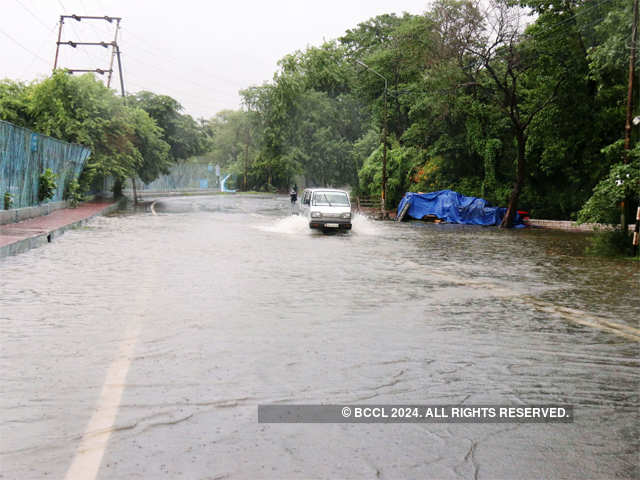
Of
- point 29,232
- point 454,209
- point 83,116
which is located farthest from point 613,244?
point 83,116

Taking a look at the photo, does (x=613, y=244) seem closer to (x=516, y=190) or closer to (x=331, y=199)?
(x=331, y=199)

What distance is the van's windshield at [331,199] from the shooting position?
85.0 ft

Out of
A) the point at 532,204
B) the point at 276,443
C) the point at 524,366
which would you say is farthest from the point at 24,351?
the point at 532,204

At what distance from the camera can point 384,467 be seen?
382cm

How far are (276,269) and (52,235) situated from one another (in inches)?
349

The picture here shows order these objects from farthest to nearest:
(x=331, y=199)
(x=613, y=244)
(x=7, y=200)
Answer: (x=331, y=199), (x=7, y=200), (x=613, y=244)

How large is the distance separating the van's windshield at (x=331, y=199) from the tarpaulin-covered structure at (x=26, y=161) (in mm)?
10409

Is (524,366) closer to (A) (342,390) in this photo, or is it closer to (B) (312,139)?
(A) (342,390)

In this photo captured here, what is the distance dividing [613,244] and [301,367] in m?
14.4

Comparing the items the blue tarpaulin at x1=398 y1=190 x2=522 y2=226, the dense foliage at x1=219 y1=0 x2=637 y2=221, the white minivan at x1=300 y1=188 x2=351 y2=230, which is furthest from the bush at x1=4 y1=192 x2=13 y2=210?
the blue tarpaulin at x1=398 y1=190 x2=522 y2=226

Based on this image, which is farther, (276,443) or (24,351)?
(24,351)

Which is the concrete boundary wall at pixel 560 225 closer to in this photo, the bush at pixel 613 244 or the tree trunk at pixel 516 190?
the tree trunk at pixel 516 190

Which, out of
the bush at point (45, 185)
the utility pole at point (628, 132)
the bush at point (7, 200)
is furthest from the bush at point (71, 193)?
the utility pole at point (628, 132)

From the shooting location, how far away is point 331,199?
26.3 meters
